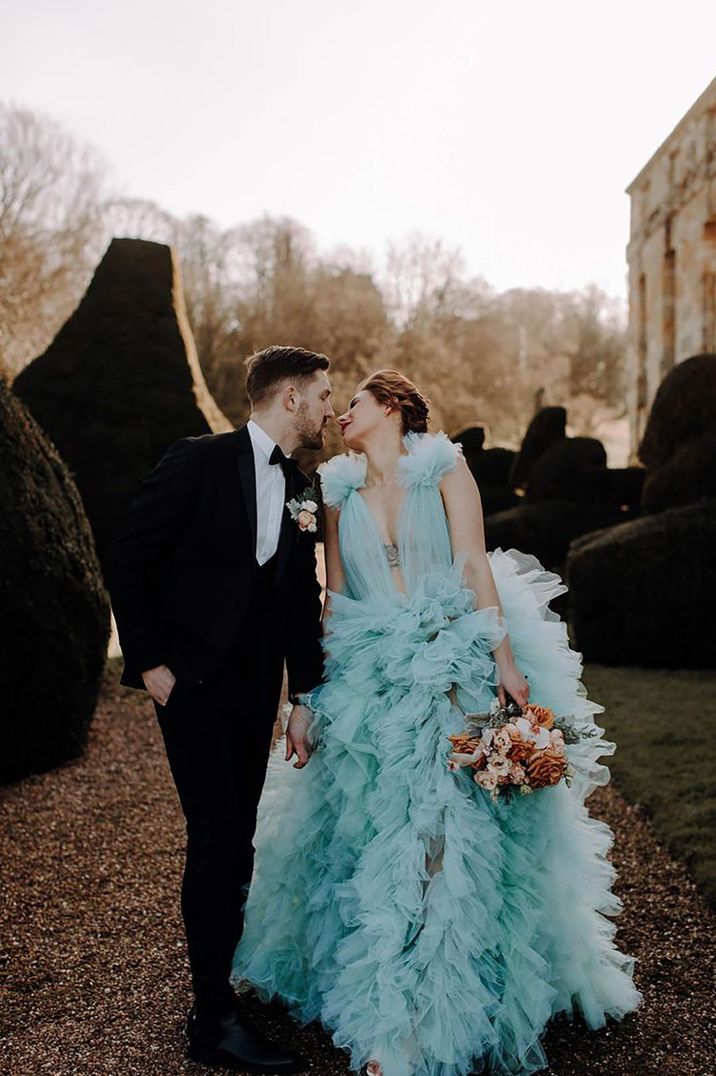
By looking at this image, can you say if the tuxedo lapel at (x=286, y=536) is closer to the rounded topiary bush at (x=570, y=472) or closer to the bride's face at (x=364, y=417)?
the bride's face at (x=364, y=417)

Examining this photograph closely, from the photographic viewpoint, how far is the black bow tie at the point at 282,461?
121 inches

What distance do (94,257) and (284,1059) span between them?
35139 mm

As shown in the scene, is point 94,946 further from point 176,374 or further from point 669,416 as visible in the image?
point 176,374

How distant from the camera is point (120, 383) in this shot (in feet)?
41.5

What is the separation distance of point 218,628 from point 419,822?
2.61ft

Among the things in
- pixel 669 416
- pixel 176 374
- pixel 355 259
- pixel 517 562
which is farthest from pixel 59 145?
pixel 517 562

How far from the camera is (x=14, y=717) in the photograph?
554cm

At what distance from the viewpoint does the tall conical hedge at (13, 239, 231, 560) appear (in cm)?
1234

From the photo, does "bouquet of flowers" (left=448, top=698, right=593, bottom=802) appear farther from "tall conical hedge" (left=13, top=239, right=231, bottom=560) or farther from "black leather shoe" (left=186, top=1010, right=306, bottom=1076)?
"tall conical hedge" (left=13, top=239, right=231, bottom=560)

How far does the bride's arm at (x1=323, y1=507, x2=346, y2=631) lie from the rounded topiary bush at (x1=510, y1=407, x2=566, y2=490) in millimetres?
10960

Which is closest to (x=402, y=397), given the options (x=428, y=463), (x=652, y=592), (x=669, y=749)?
(x=428, y=463)

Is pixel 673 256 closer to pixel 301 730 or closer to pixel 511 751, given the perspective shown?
pixel 301 730

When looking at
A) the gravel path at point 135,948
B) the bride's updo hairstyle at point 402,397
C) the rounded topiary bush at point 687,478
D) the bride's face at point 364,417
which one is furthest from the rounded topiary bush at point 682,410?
the bride's face at point 364,417

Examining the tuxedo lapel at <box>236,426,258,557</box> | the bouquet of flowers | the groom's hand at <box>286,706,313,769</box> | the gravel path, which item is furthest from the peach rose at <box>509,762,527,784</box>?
the tuxedo lapel at <box>236,426,258,557</box>
